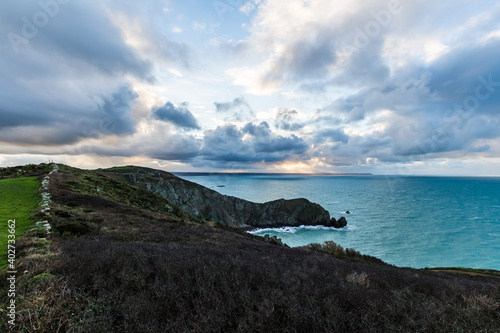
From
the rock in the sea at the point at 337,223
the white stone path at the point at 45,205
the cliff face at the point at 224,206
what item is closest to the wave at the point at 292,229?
the rock in the sea at the point at 337,223

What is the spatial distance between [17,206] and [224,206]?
219ft

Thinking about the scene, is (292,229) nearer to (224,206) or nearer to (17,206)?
(224,206)

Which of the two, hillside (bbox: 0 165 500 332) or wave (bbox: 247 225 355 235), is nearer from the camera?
hillside (bbox: 0 165 500 332)

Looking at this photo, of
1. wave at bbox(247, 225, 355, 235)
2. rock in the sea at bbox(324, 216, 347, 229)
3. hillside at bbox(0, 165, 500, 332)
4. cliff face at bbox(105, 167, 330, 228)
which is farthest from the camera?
rock in the sea at bbox(324, 216, 347, 229)

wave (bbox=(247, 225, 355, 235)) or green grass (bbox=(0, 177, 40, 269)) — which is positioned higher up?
green grass (bbox=(0, 177, 40, 269))

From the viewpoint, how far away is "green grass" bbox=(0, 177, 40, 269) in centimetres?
968

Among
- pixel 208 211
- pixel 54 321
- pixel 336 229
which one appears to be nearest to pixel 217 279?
pixel 54 321

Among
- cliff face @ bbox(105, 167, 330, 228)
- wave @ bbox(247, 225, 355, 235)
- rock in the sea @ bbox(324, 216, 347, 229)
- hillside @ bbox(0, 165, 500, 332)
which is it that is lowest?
wave @ bbox(247, 225, 355, 235)

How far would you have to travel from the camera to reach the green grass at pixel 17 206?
31.7ft

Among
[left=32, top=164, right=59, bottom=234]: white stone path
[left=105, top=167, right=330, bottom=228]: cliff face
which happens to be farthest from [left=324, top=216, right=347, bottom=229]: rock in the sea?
[left=32, top=164, right=59, bottom=234]: white stone path

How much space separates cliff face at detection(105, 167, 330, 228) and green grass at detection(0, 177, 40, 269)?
42.4m

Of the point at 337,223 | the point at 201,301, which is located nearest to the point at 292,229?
the point at 337,223

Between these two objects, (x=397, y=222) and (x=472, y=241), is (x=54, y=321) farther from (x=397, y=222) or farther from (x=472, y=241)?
(x=397, y=222)

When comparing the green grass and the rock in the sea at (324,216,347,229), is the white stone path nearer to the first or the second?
the green grass
